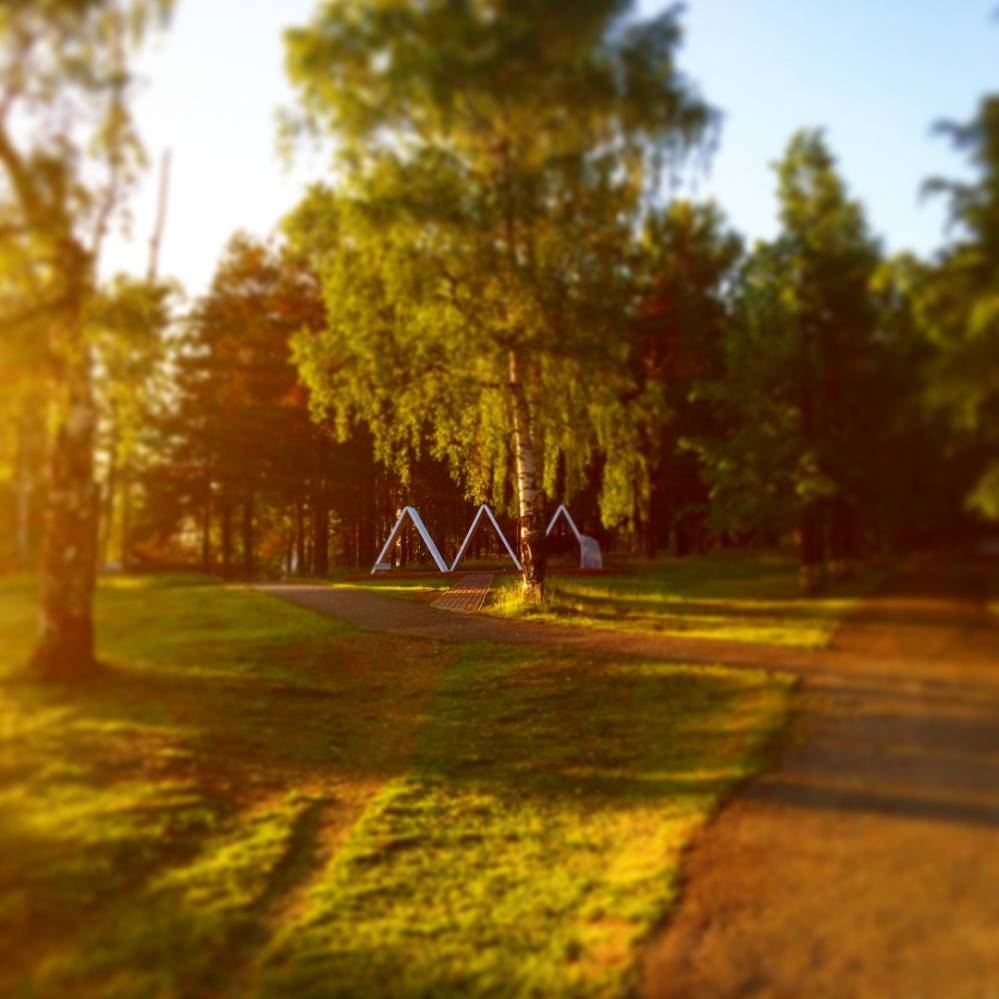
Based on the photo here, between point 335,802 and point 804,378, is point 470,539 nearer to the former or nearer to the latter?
point 335,802

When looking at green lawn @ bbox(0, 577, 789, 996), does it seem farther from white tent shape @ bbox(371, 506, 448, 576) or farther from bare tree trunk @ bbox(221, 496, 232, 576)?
white tent shape @ bbox(371, 506, 448, 576)

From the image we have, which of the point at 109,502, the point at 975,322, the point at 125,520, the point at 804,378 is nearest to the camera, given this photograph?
the point at 975,322

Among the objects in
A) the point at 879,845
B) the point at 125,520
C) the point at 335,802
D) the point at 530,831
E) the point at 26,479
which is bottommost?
the point at 530,831

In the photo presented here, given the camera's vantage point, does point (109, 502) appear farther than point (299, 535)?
No

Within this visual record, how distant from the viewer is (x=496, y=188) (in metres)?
5.84

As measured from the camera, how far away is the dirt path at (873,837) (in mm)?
3631

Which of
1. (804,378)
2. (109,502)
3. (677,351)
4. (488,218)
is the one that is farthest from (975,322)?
(109,502)

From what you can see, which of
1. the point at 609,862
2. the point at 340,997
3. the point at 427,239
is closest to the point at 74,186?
the point at 427,239

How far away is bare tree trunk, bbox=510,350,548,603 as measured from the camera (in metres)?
6.75

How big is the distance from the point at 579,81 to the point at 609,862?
4.26m

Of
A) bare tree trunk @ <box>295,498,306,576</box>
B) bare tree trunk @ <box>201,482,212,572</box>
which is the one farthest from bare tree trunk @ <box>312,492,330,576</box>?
bare tree trunk @ <box>201,482,212,572</box>

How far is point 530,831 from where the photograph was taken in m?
5.54

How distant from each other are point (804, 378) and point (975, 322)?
42.3 inches

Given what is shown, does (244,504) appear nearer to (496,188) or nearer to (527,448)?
(527,448)
